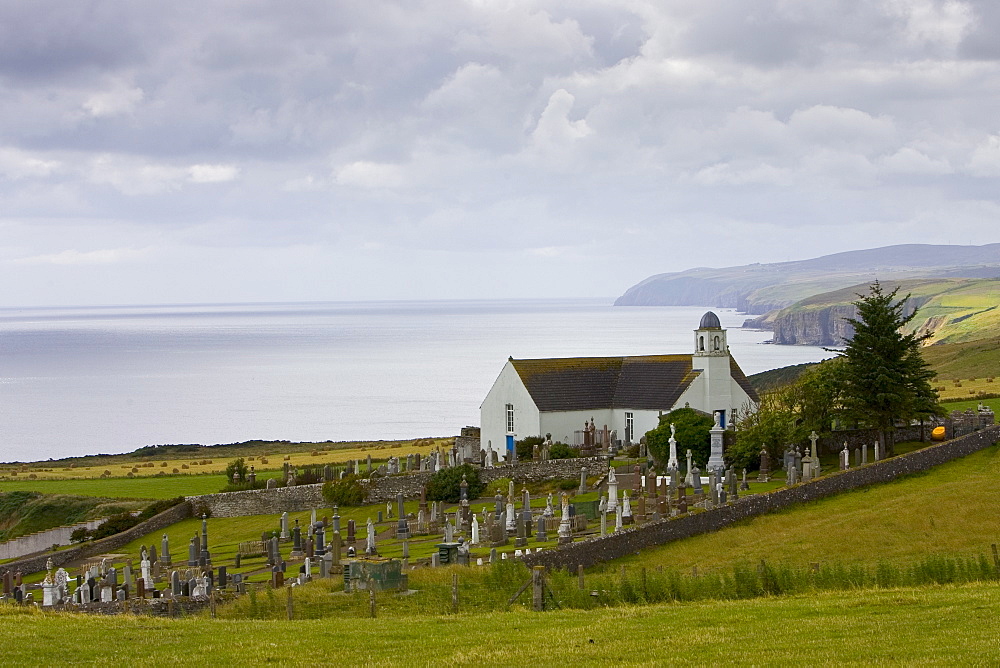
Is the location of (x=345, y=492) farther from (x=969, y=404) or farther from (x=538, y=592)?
(x=969, y=404)

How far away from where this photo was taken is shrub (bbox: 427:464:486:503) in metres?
44.7

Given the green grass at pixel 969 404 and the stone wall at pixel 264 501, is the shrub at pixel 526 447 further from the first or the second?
the green grass at pixel 969 404

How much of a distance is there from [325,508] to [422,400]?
95.2 metres

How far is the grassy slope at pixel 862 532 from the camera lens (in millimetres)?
27250

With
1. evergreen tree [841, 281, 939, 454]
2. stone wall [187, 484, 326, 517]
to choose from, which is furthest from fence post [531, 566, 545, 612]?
stone wall [187, 484, 326, 517]

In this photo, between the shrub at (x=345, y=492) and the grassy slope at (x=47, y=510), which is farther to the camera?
the grassy slope at (x=47, y=510)

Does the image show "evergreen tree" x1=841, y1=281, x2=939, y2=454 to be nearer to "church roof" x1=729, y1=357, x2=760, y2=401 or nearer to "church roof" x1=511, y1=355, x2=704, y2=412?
"church roof" x1=729, y1=357, x2=760, y2=401

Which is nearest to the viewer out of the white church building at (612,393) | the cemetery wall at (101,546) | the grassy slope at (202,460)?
the cemetery wall at (101,546)

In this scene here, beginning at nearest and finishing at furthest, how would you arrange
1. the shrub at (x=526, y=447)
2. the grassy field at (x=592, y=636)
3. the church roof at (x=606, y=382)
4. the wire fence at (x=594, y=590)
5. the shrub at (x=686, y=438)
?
1. the grassy field at (x=592, y=636)
2. the wire fence at (x=594, y=590)
3. the shrub at (x=686, y=438)
4. the shrub at (x=526, y=447)
5. the church roof at (x=606, y=382)

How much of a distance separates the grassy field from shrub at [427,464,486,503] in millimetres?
24599

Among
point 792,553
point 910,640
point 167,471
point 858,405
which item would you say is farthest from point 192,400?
point 910,640

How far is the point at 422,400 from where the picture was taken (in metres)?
140

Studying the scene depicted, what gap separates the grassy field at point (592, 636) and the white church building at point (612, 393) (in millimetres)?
30611

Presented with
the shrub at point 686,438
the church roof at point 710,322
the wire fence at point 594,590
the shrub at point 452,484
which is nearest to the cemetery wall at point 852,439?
the shrub at point 686,438
